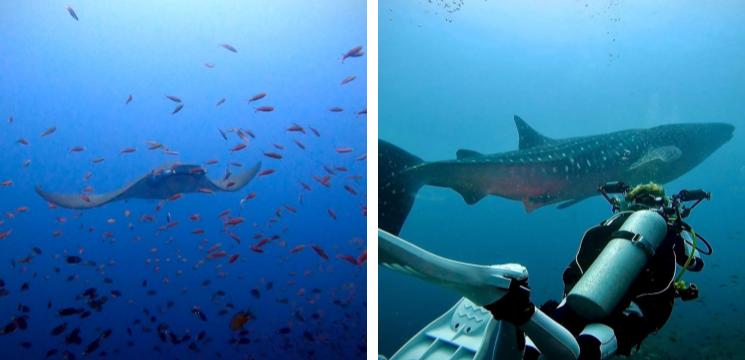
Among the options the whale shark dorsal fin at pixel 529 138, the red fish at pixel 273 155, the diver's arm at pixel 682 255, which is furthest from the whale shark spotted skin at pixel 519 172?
the diver's arm at pixel 682 255

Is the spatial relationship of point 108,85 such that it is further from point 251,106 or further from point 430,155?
point 430,155

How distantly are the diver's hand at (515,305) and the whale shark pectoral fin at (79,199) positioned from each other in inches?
101

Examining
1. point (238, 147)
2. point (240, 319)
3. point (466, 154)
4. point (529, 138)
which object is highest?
point (529, 138)

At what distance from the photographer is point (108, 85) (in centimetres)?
327

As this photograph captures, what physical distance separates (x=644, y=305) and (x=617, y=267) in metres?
0.41

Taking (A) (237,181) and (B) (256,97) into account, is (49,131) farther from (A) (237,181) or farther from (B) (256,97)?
(B) (256,97)

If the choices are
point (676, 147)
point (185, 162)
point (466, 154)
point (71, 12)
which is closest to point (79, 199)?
point (185, 162)

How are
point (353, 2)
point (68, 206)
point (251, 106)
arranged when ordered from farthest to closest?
point (353, 2) < point (251, 106) < point (68, 206)

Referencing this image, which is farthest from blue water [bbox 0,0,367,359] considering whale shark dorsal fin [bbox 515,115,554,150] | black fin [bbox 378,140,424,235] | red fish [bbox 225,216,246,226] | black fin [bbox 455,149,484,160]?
whale shark dorsal fin [bbox 515,115,554,150]

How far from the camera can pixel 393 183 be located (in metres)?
3.71

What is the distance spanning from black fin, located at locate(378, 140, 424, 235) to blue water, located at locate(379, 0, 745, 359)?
0.19m

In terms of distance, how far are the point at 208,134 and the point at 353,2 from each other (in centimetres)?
146

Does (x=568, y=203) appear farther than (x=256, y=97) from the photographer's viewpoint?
Yes

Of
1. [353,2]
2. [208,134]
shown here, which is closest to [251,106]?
[208,134]
